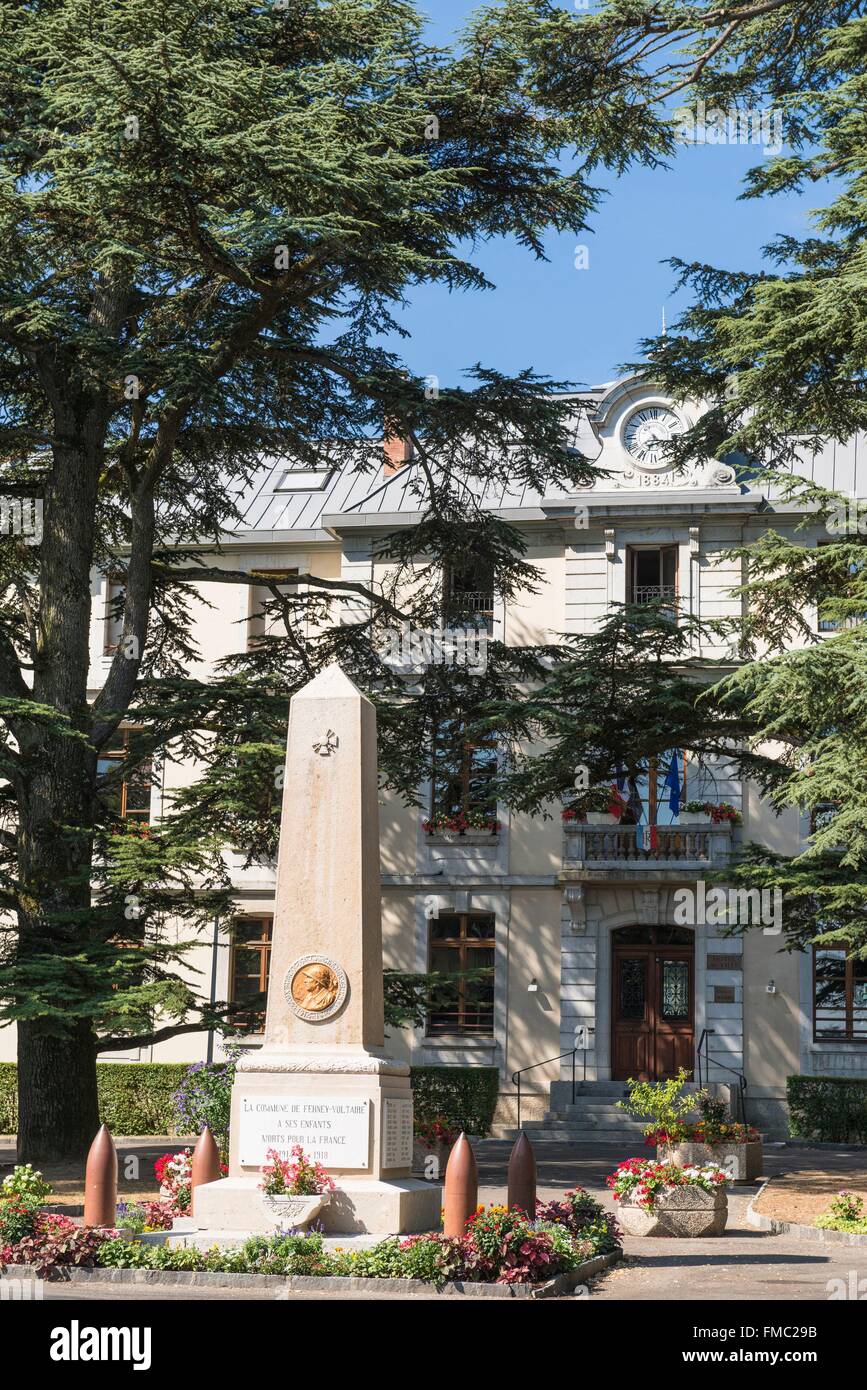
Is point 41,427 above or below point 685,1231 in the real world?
above

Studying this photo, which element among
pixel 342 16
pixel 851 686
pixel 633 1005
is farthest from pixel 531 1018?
pixel 342 16

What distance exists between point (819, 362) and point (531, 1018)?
1656 cm

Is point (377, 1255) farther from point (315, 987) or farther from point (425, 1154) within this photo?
point (425, 1154)

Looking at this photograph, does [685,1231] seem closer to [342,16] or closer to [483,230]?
[483,230]

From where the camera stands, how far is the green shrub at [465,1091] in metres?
30.4

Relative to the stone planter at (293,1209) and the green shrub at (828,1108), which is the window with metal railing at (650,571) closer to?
the green shrub at (828,1108)

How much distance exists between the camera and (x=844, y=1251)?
14.5 metres

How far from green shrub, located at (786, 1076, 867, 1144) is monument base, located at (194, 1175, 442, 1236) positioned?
18446 mm

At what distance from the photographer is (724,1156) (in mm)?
19766

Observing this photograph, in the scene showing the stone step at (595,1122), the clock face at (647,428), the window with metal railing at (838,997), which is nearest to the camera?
the stone step at (595,1122)

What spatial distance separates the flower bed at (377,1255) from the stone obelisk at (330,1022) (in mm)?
595

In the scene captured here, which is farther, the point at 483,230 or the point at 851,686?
the point at 483,230

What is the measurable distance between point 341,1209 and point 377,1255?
1.01 meters

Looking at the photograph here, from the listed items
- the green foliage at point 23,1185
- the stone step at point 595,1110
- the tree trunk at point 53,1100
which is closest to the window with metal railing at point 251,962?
the stone step at point 595,1110
